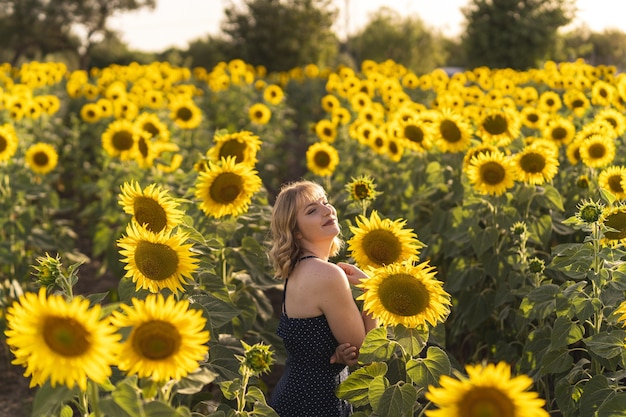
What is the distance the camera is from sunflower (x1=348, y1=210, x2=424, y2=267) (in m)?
3.22

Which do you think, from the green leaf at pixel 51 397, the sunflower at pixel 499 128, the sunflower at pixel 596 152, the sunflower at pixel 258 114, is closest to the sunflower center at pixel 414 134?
the sunflower at pixel 499 128

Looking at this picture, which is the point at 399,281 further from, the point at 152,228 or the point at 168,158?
the point at 168,158

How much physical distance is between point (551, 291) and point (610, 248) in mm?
419

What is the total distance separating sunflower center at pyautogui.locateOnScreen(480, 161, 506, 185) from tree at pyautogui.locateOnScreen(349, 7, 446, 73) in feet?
97.5

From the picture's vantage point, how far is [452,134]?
19.0 ft

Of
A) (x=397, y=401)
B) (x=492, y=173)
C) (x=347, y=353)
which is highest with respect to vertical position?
(x=492, y=173)

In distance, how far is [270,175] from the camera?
10.7 meters

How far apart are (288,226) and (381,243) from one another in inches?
16.5

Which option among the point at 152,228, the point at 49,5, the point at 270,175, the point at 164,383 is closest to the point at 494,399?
the point at 164,383

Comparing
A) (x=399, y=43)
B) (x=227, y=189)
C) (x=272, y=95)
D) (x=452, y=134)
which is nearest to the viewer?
(x=227, y=189)

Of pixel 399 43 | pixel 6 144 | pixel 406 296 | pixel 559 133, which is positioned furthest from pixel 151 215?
pixel 399 43

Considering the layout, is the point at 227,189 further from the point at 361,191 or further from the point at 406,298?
the point at 406,298

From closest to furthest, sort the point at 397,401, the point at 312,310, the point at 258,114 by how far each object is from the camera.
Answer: the point at 397,401 < the point at 312,310 < the point at 258,114

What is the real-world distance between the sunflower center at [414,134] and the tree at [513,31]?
71.4ft
